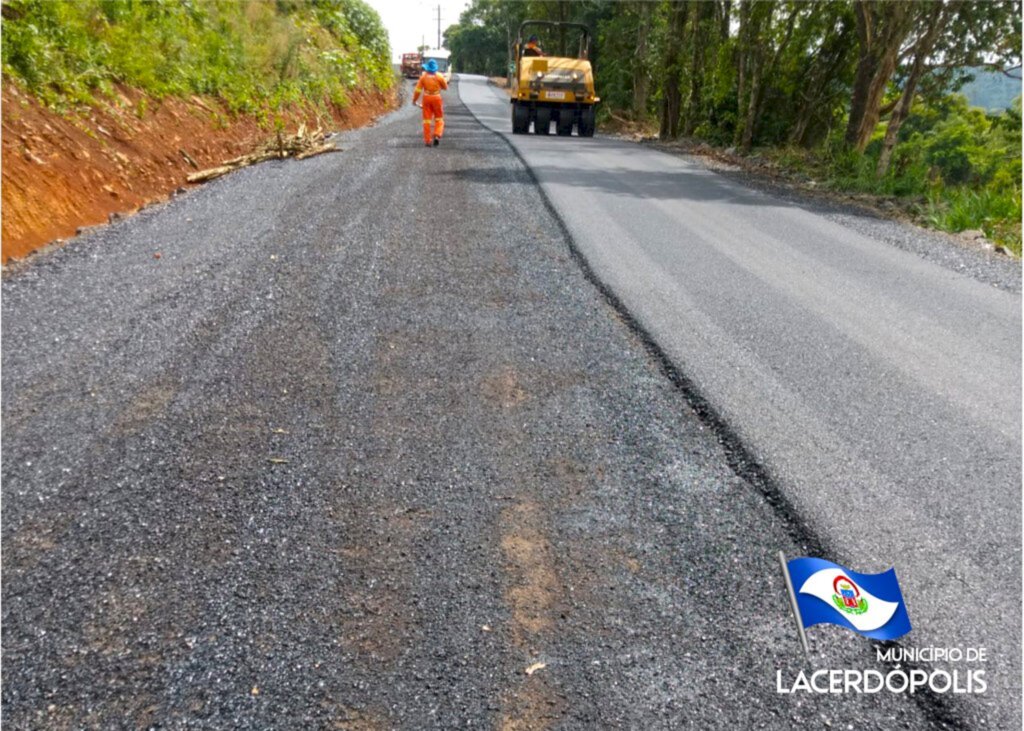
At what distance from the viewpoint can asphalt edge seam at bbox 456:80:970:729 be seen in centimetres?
209

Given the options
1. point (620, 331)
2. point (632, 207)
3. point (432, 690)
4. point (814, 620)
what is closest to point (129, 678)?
point (432, 690)

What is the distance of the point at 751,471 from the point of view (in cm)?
331

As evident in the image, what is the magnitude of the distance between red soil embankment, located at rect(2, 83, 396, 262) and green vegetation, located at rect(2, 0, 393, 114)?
31 cm

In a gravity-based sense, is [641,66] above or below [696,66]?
above

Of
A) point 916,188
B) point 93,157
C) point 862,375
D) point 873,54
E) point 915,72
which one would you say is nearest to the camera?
point 862,375

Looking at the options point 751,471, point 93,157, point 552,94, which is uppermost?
point 552,94

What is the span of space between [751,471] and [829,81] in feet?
62.0

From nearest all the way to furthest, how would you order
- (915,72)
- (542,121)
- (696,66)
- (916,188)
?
(916,188), (915,72), (542,121), (696,66)

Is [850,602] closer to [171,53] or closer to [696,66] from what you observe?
[171,53]

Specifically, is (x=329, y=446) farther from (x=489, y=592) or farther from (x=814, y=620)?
(x=814, y=620)

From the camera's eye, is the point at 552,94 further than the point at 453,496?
Yes

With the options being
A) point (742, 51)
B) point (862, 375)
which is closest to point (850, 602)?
point (862, 375)

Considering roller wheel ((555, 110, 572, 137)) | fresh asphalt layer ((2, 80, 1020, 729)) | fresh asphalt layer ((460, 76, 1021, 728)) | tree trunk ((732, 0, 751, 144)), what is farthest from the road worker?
tree trunk ((732, 0, 751, 144))

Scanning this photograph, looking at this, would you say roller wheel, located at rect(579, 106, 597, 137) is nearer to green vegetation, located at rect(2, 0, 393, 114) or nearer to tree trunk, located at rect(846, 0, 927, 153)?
green vegetation, located at rect(2, 0, 393, 114)
